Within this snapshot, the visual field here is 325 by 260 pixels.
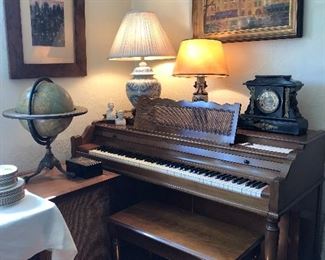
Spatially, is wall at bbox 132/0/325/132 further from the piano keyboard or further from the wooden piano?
the piano keyboard

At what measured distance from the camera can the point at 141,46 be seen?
2.15 metres

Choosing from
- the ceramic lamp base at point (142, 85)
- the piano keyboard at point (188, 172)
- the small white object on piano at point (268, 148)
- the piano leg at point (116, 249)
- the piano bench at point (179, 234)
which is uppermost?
the ceramic lamp base at point (142, 85)

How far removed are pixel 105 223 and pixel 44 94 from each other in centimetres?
81

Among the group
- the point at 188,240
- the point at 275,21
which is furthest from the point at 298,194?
the point at 275,21

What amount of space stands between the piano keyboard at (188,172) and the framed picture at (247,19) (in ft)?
2.95

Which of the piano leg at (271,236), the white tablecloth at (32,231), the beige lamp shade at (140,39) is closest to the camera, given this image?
the white tablecloth at (32,231)

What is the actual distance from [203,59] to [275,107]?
0.49m

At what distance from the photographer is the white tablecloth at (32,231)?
4.33 ft

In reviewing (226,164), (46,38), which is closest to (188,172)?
(226,164)

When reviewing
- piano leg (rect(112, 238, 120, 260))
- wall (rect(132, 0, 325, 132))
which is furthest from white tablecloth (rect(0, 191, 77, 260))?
wall (rect(132, 0, 325, 132))

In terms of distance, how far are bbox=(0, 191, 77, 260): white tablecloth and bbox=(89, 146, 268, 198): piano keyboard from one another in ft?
1.90

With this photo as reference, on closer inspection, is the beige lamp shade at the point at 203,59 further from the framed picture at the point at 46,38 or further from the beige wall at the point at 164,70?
the framed picture at the point at 46,38

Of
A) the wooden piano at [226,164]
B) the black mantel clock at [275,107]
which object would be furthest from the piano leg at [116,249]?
→ the black mantel clock at [275,107]

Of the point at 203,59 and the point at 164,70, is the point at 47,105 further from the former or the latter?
the point at 164,70
